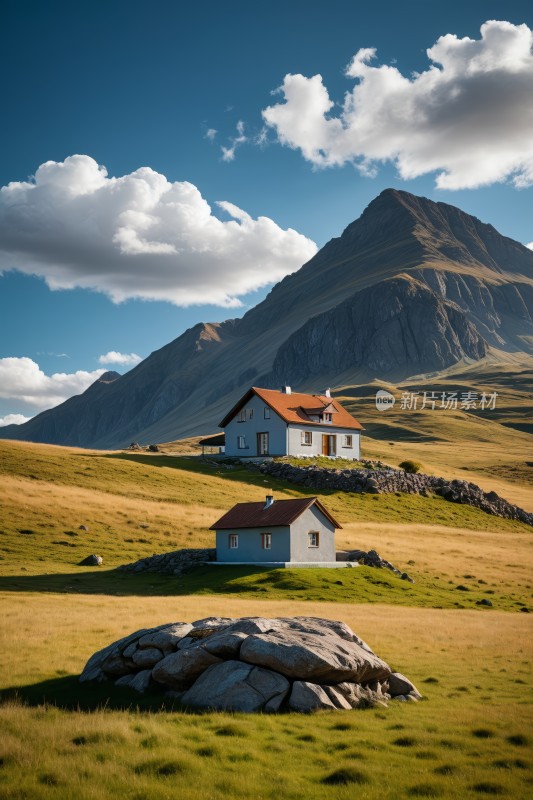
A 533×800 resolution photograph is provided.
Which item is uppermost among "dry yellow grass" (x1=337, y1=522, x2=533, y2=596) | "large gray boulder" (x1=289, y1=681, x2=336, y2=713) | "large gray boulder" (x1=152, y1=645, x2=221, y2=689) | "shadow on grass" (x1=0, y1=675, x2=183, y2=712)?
"large gray boulder" (x1=152, y1=645, x2=221, y2=689)

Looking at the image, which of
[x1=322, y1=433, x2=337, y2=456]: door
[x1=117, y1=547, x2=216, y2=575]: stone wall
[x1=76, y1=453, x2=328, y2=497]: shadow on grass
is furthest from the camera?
[x1=322, y1=433, x2=337, y2=456]: door

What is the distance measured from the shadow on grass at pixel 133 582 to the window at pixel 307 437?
4647 cm

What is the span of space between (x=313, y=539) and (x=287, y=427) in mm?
41629

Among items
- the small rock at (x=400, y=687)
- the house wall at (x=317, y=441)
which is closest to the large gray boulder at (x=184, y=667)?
the small rock at (x=400, y=687)

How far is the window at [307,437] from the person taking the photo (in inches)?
3957

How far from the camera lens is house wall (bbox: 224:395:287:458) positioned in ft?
324

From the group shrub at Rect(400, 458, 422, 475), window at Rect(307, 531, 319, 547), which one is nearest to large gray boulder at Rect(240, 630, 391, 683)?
window at Rect(307, 531, 319, 547)

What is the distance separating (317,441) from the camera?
103 m

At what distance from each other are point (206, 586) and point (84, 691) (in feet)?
100.0

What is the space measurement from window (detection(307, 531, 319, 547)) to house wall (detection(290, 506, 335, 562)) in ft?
0.76

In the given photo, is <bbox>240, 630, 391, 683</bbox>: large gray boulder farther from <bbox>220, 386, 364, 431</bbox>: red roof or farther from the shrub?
the shrub

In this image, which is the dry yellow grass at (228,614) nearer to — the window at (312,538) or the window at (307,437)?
the window at (312,538)

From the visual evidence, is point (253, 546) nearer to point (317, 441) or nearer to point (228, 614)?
point (228, 614)

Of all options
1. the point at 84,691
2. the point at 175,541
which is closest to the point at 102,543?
the point at 175,541
